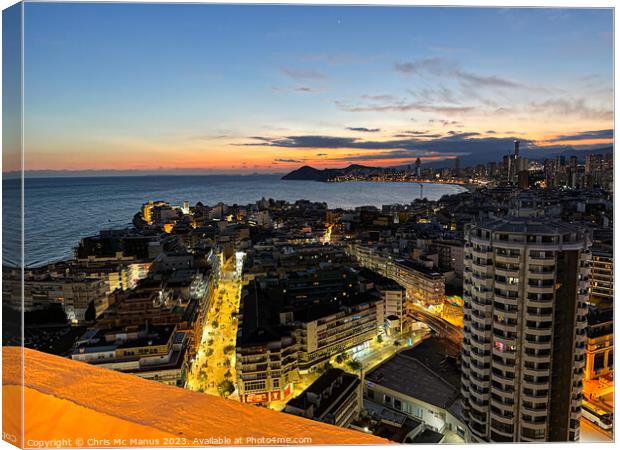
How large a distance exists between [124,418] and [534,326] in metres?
2.73

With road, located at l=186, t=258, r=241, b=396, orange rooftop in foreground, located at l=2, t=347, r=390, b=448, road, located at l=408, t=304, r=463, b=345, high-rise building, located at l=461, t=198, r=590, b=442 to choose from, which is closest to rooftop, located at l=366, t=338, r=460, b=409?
high-rise building, located at l=461, t=198, r=590, b=442

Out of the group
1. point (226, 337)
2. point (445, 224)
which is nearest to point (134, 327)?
point (226, 337)

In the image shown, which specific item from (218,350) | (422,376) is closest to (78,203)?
(218,350)

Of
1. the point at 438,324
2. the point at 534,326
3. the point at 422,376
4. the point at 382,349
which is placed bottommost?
the point at 382,349

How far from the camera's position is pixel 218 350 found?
227 inches

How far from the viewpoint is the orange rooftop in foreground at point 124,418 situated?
74.9 inches

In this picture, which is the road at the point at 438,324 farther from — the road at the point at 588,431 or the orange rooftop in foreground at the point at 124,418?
the orange rooftop in foreground at the point at 124,418

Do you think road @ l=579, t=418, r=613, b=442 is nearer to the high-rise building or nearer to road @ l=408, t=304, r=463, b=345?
the high-rise building

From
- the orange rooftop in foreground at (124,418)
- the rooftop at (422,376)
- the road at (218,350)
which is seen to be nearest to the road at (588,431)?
the rooftop at (422,376)

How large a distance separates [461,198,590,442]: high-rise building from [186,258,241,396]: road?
287 centimetres

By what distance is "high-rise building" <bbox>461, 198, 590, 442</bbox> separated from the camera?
297cm

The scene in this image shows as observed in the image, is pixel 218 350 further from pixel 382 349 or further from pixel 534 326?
pixel 534 326

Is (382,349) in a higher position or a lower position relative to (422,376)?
lower

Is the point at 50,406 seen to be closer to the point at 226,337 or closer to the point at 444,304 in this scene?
the point at 226,337
